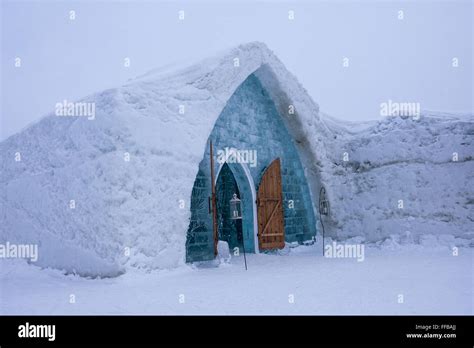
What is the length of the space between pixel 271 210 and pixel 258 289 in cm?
481

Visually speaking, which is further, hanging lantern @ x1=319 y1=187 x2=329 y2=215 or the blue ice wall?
hanging lantern @ x1=319 y1=187 x2=329 y2=215

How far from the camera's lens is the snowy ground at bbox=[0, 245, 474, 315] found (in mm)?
4535

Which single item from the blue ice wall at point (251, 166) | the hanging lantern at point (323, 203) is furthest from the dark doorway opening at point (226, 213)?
the hanging lantern at point (323, 203)

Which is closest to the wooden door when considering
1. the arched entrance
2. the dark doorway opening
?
the arched entrance

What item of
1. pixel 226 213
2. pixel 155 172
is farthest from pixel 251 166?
pixel 155 172

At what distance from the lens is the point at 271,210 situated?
408 inches

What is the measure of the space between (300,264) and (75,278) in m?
4.07

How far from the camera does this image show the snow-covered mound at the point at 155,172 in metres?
6.58

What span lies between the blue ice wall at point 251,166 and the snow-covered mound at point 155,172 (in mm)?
495

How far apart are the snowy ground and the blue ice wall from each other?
1014 millimetres

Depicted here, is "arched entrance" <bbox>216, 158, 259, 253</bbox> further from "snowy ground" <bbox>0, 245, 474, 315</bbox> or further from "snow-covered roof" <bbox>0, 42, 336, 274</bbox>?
"snow-covered roof" <bbox>0, 42, 336, 274</bbox>

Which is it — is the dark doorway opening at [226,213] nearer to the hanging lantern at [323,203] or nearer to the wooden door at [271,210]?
the wooden door at [271,210]

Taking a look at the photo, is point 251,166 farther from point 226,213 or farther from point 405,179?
point 405,179

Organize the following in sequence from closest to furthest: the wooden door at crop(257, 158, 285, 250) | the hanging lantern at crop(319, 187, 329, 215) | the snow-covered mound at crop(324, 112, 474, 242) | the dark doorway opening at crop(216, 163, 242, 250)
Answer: the wooden door at crop(257, 158, 285, 250) → the snow-covered mound at crop(324, 112, 474, 242) → the dark doorway opening at crop(216, 163, 242, 250) → the hanging lantern at crop(319, 187, 329, 215)
